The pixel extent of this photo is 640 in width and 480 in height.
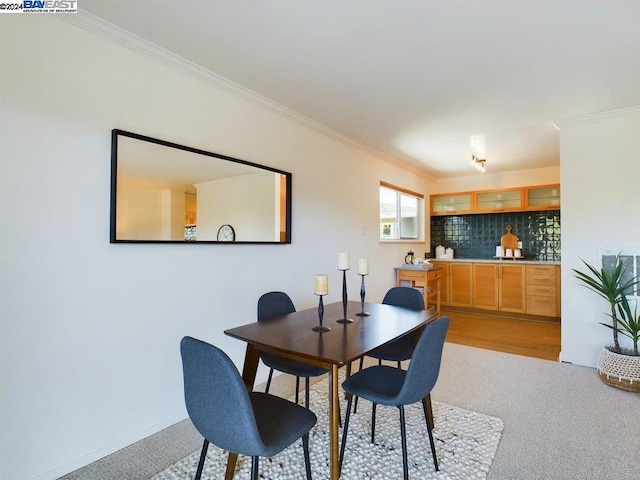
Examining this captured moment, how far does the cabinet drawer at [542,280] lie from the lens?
4824 mm

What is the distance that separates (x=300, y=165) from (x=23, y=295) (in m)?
2.23

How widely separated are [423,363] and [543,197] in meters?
4.88

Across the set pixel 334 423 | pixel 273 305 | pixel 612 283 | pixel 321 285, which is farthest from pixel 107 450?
pixel 612 283

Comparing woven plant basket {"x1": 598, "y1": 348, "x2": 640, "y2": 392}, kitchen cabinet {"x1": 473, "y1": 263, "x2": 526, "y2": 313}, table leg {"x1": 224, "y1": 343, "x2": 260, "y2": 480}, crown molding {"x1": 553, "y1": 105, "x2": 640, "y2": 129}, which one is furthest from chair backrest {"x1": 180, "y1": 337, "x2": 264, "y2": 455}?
kitchen cabinet {"x1": 473, "y1": 263, "x2": 526, "y2": 313}

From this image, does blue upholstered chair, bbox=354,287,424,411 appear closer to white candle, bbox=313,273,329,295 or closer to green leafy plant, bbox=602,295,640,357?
white candle, bbox=313,273,329,295

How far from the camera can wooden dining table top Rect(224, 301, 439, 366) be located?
1.48 metres

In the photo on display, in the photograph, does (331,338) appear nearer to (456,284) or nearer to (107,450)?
(107,450)

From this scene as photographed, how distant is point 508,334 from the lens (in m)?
4.32

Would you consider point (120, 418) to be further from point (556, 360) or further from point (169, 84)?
point (556, 360)

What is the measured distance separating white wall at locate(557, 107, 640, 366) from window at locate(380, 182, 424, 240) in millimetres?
2096

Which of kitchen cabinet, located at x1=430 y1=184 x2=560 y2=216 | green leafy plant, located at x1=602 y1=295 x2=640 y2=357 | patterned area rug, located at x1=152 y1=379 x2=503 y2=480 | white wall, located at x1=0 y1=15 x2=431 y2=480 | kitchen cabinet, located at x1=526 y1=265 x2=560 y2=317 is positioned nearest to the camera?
white wall, located at x1=0 y1=15 x2=431 y2=480

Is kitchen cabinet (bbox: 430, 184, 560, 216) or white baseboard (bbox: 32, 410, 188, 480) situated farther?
kitchen cabinet (bbox: 430, 184, 560, 216)

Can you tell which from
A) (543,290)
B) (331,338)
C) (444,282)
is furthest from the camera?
(444,282)

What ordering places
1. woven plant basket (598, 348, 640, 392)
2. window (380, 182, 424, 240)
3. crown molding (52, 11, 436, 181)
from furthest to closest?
window (380, 182, 424, 240) < woven plant basket (598, 348, 640, 392) < crown molding (52, 11, 436, 181)
